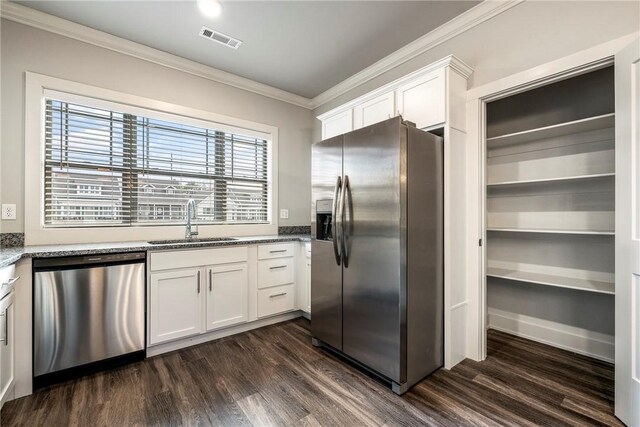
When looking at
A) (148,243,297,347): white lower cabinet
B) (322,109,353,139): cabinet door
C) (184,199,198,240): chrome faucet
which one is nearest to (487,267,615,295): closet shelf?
(322,109,353,139): cabinet door

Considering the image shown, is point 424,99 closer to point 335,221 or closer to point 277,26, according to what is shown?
point 335,221

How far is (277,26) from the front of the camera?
8.13 ft

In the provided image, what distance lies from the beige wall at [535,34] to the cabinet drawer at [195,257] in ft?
8.40

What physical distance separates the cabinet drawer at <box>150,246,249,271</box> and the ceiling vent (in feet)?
6.36

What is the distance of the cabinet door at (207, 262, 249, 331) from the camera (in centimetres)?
264

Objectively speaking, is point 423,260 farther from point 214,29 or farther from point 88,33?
point 88,33

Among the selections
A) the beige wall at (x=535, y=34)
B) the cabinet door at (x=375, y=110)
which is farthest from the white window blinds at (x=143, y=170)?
the beige wall at (x=535, y=34)

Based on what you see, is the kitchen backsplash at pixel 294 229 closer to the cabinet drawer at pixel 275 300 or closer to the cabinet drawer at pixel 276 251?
the cabinet drawer at pixel 276 251

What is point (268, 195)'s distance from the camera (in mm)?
3721

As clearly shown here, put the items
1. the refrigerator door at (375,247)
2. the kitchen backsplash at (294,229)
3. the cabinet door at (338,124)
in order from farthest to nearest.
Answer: the kitchen backsplash at (294,229), the cabinet door at (338,124), the refrigerator door at (375,247)

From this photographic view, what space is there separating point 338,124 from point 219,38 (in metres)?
1.37

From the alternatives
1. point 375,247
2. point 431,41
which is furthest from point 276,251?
point 431,41

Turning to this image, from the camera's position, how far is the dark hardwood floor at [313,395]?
1.65 metres

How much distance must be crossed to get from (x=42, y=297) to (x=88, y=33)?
7.23ft
